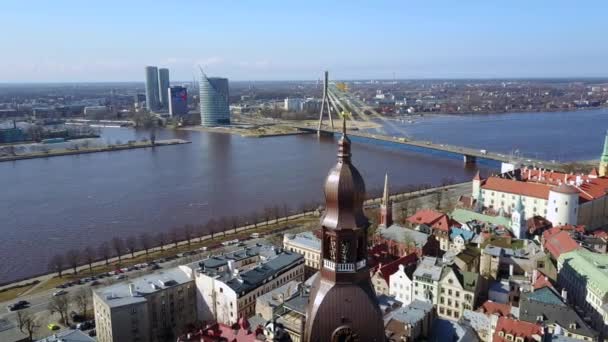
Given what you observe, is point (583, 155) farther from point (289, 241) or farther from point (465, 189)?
point (289, 241)

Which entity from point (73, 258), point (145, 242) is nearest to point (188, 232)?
point (145, 242)

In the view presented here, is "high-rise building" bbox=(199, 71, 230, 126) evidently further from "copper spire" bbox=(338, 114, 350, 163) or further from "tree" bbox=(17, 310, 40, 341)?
"copper spire" bbox=(338, 114, 350, 163)

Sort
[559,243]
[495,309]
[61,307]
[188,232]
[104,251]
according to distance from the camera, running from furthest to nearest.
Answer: [188,232], [104,251], [559,243], [61,307], [495,309]

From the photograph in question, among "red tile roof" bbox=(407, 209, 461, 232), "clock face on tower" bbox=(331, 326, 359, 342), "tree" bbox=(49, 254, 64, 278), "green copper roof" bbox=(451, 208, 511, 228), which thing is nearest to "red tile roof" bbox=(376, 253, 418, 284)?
"red tile roof" bbox=(407, 209, 461, 232)

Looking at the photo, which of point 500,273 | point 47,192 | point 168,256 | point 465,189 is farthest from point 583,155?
point 47,192

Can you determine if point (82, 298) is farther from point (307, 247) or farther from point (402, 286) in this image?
point (402, 286)
